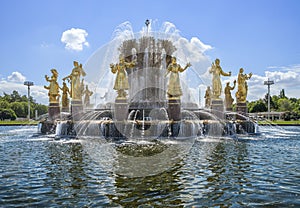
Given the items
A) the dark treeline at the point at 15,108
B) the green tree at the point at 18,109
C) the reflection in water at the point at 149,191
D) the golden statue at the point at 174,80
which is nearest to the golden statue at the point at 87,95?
the golden statue at the point at 174,80

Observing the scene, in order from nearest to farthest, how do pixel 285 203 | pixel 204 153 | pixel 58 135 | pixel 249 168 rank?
1. pixel 285 203
2. pixel 249 168
3. pixel 204 153
4. pixel 58 135

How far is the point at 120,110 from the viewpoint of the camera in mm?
18312

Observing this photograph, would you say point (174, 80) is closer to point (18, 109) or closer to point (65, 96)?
point (65, 96)

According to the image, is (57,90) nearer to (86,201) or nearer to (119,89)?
(119,89)

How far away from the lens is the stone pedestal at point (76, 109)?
69.7 ft

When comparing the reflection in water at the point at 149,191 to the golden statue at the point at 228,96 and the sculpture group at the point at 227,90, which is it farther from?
the golden statue at the point at 228,96

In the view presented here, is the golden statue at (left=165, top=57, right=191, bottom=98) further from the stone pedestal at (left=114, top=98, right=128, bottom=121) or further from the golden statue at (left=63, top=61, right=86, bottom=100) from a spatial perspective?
the golden statue at (left=63, top=61, right=86, bottom=100)

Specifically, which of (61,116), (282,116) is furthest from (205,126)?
(282,116)

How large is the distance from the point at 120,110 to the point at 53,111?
7658 millimetres

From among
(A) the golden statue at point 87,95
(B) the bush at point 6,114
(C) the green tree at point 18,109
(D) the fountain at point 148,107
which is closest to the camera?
(D) the fountain at point 148,107

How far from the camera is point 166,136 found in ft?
55.4

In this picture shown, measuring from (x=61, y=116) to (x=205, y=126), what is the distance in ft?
40.3

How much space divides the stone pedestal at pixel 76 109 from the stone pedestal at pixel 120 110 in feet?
14.4

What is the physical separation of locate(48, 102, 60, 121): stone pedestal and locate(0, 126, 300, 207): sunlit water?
532 inches
